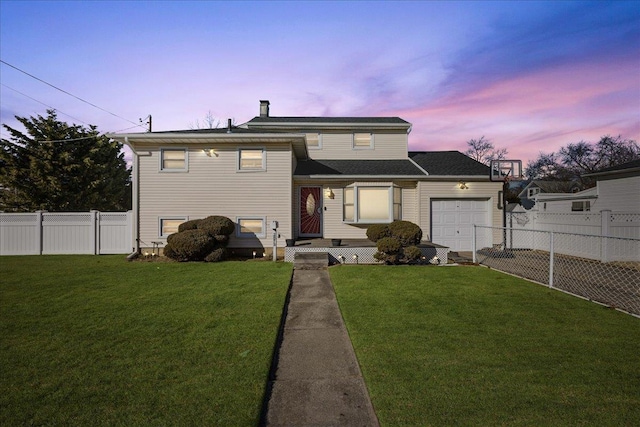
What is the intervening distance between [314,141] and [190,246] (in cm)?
862

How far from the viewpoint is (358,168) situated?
13.8 meters

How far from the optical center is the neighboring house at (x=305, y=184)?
38.9 feet

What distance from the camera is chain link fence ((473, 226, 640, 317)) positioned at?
6984 mm

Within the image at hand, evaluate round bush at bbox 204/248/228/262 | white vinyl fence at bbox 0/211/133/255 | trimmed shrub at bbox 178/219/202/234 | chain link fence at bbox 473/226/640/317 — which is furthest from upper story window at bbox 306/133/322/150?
white vinyl fence at bbox 0/211/133/255

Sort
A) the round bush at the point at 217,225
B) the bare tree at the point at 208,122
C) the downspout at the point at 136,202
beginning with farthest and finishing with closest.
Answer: the bare tree at the point at 208,122
the downspout at the point at 136,202
the round bush at the point at 217,225

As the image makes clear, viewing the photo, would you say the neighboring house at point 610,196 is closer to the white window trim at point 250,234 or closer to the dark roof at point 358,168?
the dark roof at point 358,168

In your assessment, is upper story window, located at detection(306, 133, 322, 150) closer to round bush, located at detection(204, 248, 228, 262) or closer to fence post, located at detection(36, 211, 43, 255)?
round bush, located at detection(204, 248, 228, 262)

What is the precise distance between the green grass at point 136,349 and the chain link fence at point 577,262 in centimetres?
684

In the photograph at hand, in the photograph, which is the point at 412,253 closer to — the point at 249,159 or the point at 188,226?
the point at 249,159

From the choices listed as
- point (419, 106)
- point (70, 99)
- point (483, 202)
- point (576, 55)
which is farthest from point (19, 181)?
point (576, 55)

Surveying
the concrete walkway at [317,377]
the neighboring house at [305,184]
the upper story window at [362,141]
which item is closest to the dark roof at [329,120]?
the neighboring house at [305,184]

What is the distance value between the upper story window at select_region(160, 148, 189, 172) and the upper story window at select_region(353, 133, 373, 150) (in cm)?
855

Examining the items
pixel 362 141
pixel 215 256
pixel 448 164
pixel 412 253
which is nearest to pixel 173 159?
pixel 215 256

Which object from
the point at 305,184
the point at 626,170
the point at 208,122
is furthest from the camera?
the point at 208,122
